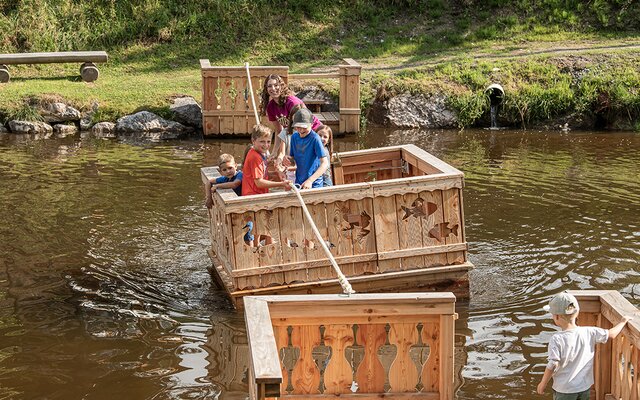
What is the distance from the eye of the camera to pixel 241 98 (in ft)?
72.0

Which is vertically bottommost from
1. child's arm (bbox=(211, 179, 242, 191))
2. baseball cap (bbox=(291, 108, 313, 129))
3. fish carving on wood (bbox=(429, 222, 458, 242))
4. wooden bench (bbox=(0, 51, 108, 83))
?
fish carving on wood (bbox=(429, 222, 458, 242))

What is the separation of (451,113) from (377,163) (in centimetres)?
1042

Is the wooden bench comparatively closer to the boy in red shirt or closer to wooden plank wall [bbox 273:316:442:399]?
the boy in red shirt

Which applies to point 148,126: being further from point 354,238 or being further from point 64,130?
point 354,238

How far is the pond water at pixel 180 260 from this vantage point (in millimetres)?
10094

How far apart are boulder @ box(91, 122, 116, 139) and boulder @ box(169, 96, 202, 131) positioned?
1.36m

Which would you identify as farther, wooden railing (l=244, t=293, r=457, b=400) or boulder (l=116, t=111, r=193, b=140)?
boulder (l=116, t=111, r=193, b=140)

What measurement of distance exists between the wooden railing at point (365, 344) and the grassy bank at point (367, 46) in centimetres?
1517

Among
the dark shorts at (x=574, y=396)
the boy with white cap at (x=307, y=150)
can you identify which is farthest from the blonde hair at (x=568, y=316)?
the boy with white cap at (x=307, y=150)

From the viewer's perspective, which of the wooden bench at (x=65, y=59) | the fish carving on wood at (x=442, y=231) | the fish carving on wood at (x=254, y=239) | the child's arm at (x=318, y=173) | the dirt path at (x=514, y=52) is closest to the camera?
the fish carving on wood at (x=254, y=239)

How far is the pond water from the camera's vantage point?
1009 cm

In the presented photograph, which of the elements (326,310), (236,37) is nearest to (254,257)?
(326,310)

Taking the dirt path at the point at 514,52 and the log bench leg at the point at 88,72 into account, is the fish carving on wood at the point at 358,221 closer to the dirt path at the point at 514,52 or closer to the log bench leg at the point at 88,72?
the log bench leg at the point at 88,72

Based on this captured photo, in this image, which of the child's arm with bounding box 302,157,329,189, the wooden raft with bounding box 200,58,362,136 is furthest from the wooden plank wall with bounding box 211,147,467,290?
the wooden raft with bounding box 200,58,362,136
